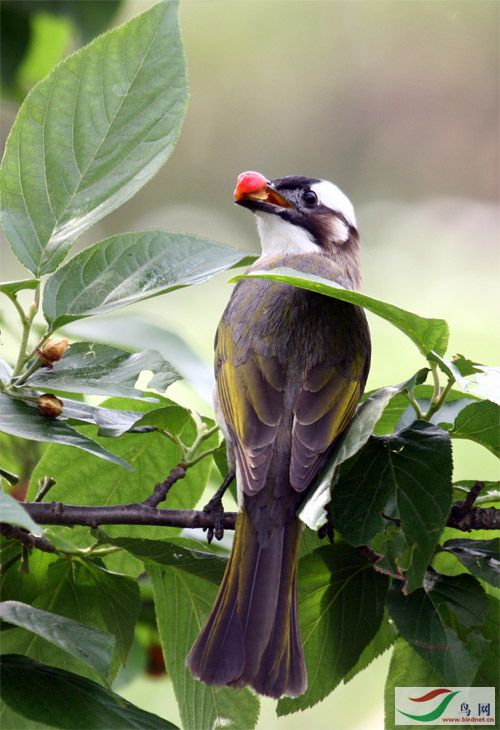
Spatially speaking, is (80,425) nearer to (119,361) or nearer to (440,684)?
(119,361)

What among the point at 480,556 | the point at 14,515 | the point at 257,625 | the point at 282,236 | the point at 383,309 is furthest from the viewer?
the point at 282,236

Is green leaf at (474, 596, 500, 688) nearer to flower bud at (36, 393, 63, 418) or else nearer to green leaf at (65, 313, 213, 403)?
green leaf at (65, 313, 213, 403)

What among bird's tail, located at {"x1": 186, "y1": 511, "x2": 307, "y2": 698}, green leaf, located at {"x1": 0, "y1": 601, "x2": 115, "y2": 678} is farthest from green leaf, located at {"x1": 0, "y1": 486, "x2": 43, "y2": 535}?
bird's tail, located at {"x1": 186, "y1": 511, "x2": 307, "y2": 698}

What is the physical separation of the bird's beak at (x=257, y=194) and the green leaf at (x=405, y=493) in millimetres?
1345

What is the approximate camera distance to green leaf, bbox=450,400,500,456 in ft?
5.67

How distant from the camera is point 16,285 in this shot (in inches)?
65.6

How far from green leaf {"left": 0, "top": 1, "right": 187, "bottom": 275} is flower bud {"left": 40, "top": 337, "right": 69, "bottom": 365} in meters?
0.13

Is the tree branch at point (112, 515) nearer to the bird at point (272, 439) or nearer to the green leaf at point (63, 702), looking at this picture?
the bird at point (272, 439)

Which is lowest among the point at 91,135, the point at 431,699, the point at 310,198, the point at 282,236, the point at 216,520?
the point at 431,699

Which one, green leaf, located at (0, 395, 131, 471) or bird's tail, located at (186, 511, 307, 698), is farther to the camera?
bird's tail, located at (186, 511, 307, 698)

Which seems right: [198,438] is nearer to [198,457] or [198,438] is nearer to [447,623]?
[198,457]

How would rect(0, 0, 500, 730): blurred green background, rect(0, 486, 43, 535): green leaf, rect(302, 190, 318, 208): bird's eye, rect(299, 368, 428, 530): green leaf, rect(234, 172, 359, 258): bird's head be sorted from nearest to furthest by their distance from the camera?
rect(0, 486, 43, 535): green leaf → rect(299, 368, 428, 530): green leaf → rect(234, 172, 359, 258): bird's head → rect(302, 190, 318, 208): bird's eye → rect(0, 0, 500, 730): blurred green background

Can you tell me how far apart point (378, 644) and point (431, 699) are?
136 millimetres

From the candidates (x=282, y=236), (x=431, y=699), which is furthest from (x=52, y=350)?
(x=282, y=236)
